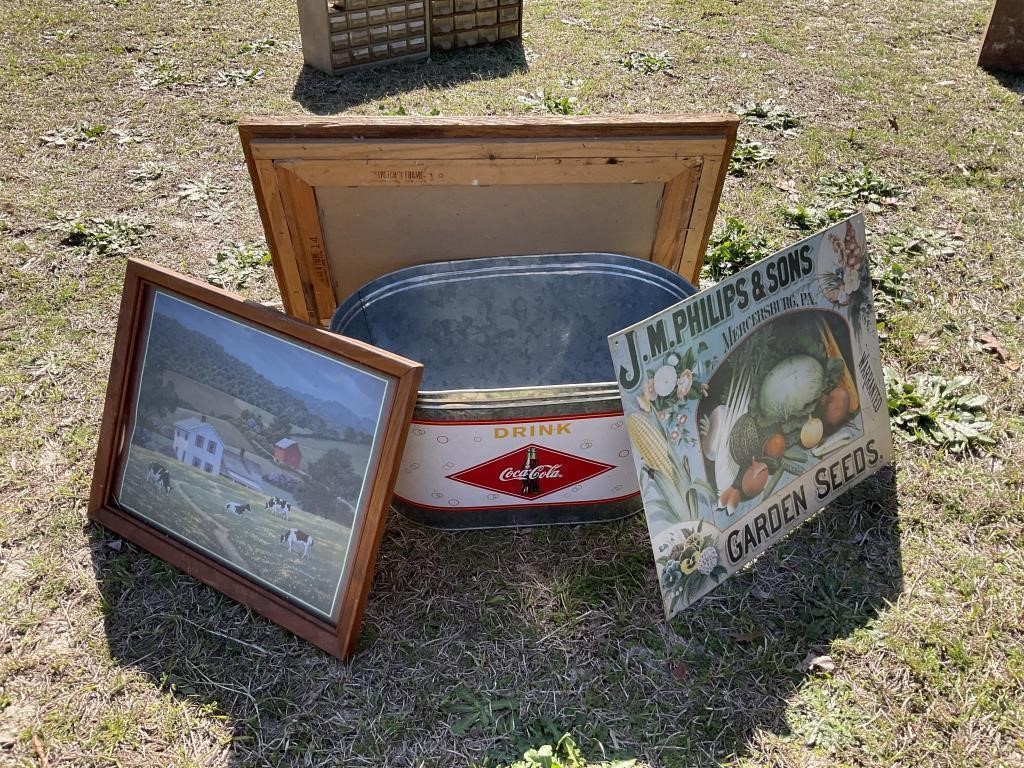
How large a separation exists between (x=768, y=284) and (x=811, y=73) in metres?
4.35

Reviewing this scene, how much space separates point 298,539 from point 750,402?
1.43 meters

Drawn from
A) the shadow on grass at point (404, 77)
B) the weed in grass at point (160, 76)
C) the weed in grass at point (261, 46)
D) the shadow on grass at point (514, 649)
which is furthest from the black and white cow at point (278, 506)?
the weed in grass at point (261, 46)

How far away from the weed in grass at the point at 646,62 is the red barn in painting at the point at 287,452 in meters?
4.62

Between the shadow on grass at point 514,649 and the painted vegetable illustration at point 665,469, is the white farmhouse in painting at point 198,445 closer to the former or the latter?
the shadow on grass at point 514,649

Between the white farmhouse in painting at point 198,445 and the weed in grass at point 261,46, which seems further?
the weed in grass at point 261,46

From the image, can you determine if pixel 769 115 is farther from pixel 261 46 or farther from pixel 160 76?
pixel 160 76

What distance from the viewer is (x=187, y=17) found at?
22.0ft

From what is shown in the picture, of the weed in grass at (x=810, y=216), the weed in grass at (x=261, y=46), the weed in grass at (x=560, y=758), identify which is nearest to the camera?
the weed in grass at (x=560, y=758)

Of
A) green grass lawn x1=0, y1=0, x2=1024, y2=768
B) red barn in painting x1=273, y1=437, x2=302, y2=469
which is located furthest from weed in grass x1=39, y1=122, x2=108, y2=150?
red barn in painting x1=273, y1=437, x2=302, y2=469

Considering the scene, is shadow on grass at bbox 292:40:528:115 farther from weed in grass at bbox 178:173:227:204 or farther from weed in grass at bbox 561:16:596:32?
weed in grass at bbox 178:173:227:204

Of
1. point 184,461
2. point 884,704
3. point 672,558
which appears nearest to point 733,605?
point 672,558

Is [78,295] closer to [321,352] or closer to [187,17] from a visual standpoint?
[321,352]

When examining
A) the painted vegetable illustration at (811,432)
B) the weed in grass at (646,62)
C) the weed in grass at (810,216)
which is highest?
the weed in grass at (646,62)

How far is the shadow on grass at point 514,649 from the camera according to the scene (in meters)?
2.24
